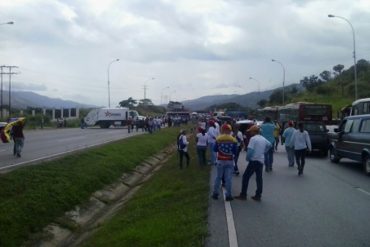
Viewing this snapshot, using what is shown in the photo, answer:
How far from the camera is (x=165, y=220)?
35.2 ft

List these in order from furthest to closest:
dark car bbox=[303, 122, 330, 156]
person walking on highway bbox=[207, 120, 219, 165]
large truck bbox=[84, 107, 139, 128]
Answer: large truck bbox=[84, 107, 139, 128]
dark car bbox=[303, 122, 330, 156]
person walking on highway bbox=[207, 120, 219, 165]

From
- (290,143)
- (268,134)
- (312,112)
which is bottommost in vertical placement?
(290,143)

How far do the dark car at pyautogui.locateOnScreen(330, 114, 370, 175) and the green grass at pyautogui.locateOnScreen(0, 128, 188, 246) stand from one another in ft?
29.2

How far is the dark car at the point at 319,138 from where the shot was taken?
25.8 metres

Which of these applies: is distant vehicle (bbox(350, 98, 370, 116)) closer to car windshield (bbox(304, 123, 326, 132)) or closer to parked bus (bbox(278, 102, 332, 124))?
car windshield (bbox(304, 123, 326, 132))

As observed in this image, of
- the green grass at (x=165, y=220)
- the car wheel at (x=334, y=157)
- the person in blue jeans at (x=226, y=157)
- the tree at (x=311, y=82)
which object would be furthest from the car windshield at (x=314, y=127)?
the tree at (x=311, y=82)

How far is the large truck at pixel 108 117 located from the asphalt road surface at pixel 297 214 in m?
54.6

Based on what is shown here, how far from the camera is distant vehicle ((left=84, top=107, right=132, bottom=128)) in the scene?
230 ft

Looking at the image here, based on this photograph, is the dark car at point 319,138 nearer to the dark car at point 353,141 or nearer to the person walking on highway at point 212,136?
the dark car at point 353,141

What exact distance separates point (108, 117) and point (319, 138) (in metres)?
47.5

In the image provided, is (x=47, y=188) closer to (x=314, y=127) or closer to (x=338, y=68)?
(x=314, y=127)

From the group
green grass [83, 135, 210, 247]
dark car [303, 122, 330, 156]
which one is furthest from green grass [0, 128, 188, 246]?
dark car [303, 122, 330, 156]

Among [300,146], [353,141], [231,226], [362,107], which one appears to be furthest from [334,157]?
[231,226]

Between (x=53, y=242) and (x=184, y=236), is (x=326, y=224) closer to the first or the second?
(x=184, y=236)
